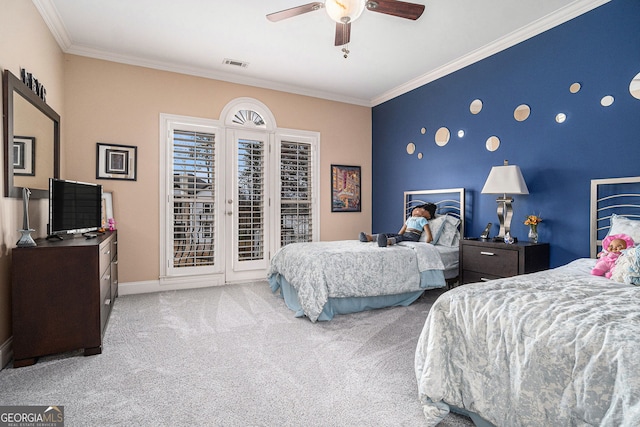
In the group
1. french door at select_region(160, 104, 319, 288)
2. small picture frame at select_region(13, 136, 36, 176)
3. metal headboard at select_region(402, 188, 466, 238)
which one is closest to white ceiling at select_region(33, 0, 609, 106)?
→ french door at select_region(160, 104, 319, 288)

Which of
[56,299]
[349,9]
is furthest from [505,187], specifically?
[56,299]

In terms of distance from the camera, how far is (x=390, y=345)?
2699 millimetres

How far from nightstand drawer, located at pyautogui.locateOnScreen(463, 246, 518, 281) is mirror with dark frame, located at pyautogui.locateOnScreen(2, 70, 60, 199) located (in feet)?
13.4

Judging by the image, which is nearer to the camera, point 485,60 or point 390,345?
point 390,345

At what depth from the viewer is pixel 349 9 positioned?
7.29ft

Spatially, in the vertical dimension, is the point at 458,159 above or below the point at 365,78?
below

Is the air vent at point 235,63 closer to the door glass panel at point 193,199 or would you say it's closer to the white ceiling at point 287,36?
the white ceiling at point 287,36

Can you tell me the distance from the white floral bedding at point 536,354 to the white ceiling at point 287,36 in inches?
104

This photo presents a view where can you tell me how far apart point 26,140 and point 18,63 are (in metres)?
0.59

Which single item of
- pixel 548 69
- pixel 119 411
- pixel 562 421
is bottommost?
pixel 119 411

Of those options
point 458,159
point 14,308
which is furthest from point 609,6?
point 14,308

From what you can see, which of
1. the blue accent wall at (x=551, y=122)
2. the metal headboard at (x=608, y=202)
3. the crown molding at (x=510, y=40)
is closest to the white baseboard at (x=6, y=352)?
the blue accent wall at (x=551, y=122)

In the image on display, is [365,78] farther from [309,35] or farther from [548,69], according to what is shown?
[548,69]

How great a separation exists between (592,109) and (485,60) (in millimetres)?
1388
